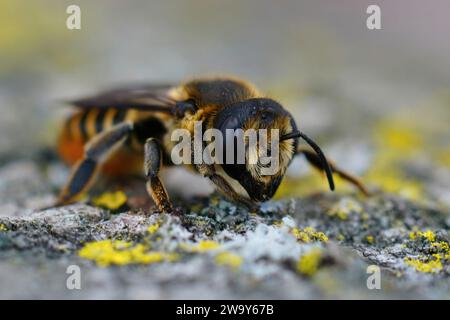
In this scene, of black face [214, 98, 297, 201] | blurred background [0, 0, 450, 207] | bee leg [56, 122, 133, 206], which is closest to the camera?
black face [214, 98, 297, 201]

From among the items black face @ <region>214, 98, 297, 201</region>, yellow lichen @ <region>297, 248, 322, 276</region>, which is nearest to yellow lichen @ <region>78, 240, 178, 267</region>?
yellow lichen @ <region>297, 248, 322, 276</region>

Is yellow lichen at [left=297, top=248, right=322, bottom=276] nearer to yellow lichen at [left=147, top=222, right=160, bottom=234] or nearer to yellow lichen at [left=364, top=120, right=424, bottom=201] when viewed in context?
yellow lichen at [left=147, top=222, right=160, bottom=234]

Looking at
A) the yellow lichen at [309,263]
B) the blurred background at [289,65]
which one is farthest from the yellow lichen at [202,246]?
the blurred background at [289,65]

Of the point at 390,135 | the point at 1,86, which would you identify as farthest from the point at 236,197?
the point at 1,86

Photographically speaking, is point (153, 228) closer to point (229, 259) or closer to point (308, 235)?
point (229, 259)

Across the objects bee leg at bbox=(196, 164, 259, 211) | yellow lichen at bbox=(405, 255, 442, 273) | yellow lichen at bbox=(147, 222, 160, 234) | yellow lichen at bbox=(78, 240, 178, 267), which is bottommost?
yellow lichen at bbox=(405, 255, 442, 273)
